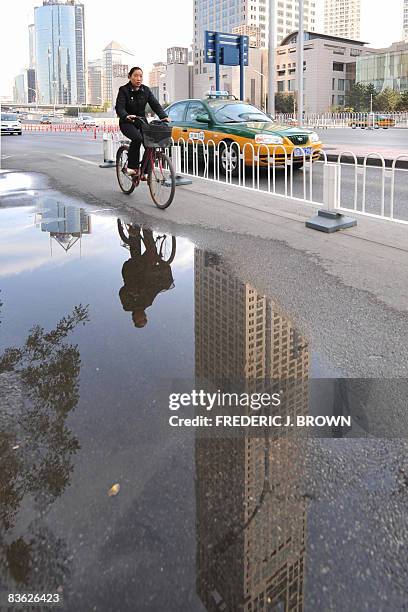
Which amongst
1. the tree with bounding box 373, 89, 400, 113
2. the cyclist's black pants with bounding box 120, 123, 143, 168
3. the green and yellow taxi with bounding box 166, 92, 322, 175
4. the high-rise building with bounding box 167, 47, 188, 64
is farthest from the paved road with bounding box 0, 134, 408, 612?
the high-rise building with bounding box 167, 47, 188, 64

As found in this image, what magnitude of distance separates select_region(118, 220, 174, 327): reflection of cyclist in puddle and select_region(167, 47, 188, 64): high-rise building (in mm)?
157560

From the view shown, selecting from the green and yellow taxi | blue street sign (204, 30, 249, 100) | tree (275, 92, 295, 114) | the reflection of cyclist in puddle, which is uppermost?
tree (275, 92, 295, 114)

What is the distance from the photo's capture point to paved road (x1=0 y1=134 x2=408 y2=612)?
1915mm

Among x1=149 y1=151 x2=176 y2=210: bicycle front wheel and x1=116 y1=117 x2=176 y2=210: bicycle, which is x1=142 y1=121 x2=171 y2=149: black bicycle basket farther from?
x1=149 y1=151 x2=176 y2=210: bicycle front wheel

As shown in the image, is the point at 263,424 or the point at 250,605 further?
the point at 263,424

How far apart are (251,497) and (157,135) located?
7.05 meters

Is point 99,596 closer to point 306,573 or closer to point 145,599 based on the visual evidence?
point 145,599

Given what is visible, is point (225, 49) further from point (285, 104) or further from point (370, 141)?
point (285, 104)

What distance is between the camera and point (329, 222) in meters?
7.26

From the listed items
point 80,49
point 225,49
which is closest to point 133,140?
point 225,49

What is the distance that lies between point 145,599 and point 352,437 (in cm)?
130

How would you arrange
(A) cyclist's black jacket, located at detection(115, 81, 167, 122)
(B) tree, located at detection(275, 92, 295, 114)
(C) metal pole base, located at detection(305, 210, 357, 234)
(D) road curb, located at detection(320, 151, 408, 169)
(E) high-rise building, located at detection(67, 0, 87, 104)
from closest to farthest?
(C) metal pole base, located at detection(305, 210, 357, 234) → (A) cyclist's black jacket, located at detection(115, 81, 167, 122) → (D) road curb, located at detection(320, 151, 408, 169) → (B) tree, located at detection(275, 92, 295, 114) → (E) high-rise building, located at detection(67, 0, 87, 104)

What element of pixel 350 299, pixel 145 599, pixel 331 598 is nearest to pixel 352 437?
pixel 331 598

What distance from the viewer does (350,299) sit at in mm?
4770
